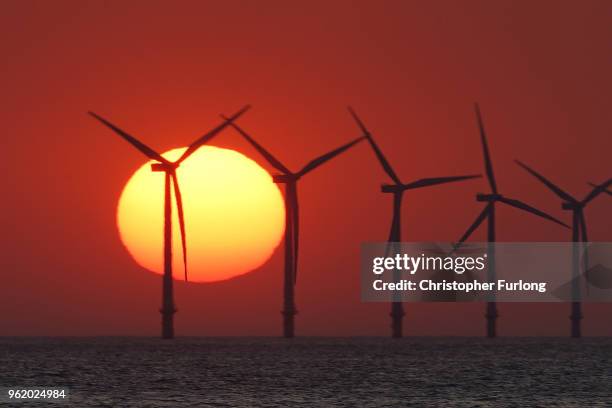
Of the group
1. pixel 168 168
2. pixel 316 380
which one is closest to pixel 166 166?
pixel 168 168

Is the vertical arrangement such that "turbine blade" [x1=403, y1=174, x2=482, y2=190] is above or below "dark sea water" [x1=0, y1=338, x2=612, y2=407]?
above

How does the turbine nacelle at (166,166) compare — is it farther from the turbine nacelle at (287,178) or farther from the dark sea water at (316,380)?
the dark sea water at (316,380)

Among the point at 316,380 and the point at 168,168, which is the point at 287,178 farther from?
the point at 316,380

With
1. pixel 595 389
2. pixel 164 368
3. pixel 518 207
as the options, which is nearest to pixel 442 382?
pixel 595 389

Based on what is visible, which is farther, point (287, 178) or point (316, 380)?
point (287, 178)

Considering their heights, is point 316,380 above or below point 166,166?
below

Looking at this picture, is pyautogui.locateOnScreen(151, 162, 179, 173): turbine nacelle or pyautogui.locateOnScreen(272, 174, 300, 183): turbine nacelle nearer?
pyautogui.locateOnScreen(151, 162, 179, 173): turbine nacelle

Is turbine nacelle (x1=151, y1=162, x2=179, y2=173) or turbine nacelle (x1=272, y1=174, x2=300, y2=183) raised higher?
turbine nacelle (x1=151, y1=162, x2=179, y2=173)

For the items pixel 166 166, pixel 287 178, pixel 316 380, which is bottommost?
pixel 316 380

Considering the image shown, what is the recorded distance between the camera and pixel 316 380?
132 metres

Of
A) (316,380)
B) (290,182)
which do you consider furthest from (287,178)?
(316,380)

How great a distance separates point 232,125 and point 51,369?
38670 millimetres

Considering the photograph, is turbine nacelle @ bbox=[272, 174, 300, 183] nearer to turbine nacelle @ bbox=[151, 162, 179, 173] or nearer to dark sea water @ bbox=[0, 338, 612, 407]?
turbine nacelle @ bbox=[151, 162, 179, 173]

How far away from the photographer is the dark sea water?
99188mm
